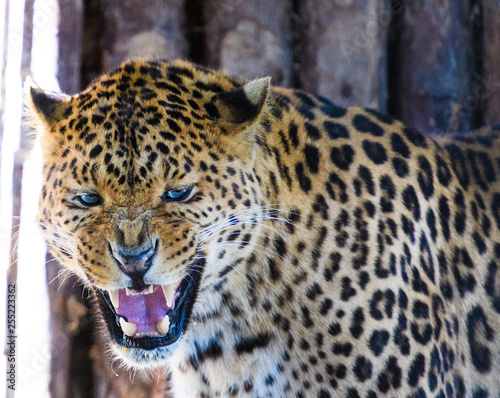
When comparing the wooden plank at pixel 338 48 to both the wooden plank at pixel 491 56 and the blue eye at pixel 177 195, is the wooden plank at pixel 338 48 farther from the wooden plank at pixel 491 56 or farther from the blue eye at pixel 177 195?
the blue eye at pixel 177 195

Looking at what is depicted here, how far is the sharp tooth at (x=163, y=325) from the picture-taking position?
298 centimetres

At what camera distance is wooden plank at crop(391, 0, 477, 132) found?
501 centimetres

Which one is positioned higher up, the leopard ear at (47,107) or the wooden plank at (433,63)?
the wooden plank at (433,63)

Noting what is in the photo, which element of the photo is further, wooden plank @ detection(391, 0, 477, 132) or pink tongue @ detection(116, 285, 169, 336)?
wooden plank @ detection(391, 0, 477, 132)

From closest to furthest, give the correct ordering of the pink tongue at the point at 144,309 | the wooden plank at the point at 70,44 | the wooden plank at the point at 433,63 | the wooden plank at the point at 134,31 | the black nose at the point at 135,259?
the black nose at the point at 135,259 → the pink tongue at the point at 144,309 → the wooden plank at the point at 70,44 → the wooden plank at the point at 134,31 → the wooden plank at the point at 433,63

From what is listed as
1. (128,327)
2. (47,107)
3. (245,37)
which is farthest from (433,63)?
(128,327)

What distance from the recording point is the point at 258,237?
314 centimetres

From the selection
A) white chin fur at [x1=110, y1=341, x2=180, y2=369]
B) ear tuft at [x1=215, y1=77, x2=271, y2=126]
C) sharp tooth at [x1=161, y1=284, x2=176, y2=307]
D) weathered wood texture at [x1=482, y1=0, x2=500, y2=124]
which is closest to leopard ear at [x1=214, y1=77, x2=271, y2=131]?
ear tuft at [x1=215, y1=77, x2=271, y2=126]

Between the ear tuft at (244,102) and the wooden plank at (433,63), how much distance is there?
2.43 meters

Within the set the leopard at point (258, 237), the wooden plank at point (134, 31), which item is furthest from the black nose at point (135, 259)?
the wooden plank at point (134, 31)

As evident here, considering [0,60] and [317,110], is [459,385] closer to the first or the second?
[317,110]

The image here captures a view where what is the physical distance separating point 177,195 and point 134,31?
186 cm

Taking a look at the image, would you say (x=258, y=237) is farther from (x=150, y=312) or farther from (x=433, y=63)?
(x=433, y=63)

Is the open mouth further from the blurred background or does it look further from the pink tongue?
the blurred background
